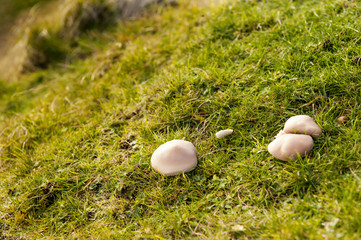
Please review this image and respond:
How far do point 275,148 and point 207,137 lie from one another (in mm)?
612

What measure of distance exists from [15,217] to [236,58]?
2371mm

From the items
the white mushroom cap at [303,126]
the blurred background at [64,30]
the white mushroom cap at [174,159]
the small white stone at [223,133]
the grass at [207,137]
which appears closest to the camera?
the grass at [207,137]

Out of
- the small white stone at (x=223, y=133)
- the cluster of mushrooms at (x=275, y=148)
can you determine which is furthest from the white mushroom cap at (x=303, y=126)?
the small white stone at (x=223, y=133)

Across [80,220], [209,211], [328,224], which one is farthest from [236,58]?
[80,220]

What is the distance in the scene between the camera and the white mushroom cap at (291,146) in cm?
196

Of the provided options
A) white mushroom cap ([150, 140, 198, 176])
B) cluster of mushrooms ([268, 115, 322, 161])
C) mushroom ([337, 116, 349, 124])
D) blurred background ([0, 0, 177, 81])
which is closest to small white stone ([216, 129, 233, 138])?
white mushroom cap ([150, 140, 198, 176])

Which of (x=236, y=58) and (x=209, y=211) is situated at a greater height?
(x=236, y=58)

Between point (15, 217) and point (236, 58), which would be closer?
point (15, 217)

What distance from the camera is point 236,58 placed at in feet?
9.69

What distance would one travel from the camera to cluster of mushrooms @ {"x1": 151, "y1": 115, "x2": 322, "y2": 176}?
197 cm

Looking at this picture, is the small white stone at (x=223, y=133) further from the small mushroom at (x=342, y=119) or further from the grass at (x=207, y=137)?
the small mushroom at (x=342, y=119)

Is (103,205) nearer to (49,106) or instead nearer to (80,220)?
(80,220)

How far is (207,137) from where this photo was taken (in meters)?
2.46

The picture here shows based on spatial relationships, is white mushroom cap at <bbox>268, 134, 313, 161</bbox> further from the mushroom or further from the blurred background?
the blurred background
